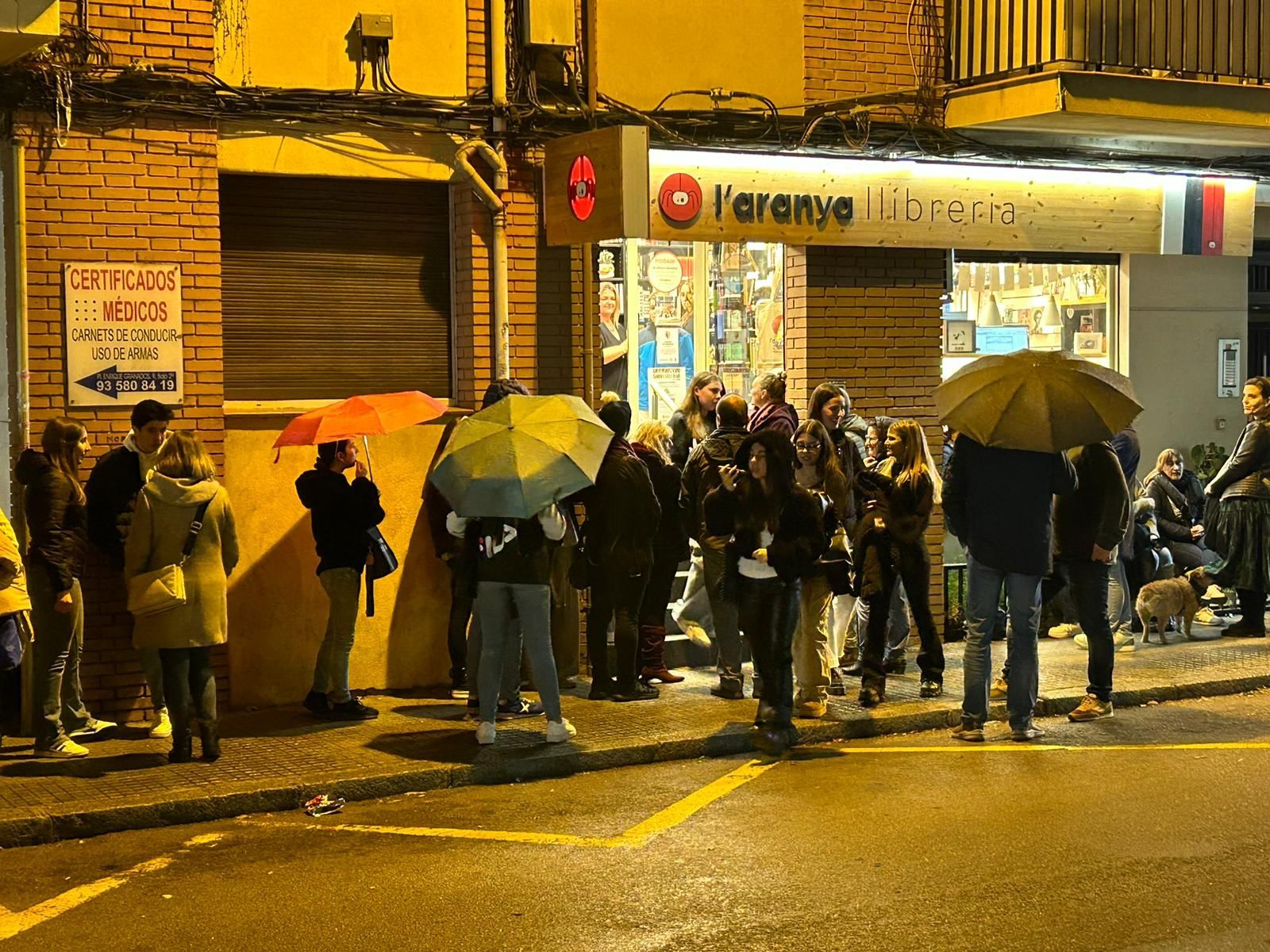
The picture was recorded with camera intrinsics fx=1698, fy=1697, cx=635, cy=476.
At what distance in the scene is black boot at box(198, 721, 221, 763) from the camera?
9.31 m

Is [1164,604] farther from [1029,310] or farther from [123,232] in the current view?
[123,232]

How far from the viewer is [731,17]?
12.9 meters

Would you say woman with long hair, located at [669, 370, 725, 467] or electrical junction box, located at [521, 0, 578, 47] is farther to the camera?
woman with long hair, located at [669, 370, 725, 467]

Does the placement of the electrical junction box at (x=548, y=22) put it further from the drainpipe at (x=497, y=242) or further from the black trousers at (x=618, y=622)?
the black trousers at (x=618, y=622)

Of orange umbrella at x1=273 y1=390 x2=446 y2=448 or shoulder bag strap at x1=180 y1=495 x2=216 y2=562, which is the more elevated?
orange umbrella at x1=273 y1=390 x2=446 y2=448

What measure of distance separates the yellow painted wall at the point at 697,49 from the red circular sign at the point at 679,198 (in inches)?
23.2

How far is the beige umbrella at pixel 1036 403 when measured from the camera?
31.4 feet

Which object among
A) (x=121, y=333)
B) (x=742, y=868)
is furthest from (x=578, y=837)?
(x=121, y=333)

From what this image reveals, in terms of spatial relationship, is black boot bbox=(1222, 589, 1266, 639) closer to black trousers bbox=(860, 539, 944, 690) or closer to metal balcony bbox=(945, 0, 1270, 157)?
metal balcony bbox=(945, 0, 1270, 157)

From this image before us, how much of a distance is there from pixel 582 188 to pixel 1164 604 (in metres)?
5.65

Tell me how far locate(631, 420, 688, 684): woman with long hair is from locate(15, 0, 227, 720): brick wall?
2.79 metres

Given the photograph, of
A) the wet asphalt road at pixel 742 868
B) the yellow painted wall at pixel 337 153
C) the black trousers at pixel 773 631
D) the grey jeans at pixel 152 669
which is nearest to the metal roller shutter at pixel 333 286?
the yellow painted wall at pixel 337 153

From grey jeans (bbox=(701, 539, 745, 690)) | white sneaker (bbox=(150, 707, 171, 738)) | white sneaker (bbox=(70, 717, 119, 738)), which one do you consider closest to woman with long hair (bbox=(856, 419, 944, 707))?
grey jeans (bbox=(701, 539, 745, 690))

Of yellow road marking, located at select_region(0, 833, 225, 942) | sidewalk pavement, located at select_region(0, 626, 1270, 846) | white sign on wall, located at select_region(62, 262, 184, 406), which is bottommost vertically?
yellow road marking, located at select_region(0, 833, 225, 942)
